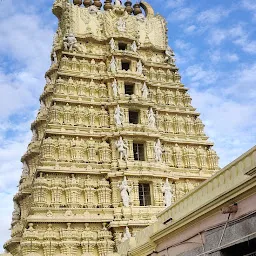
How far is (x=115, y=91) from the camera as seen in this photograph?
3138 cm

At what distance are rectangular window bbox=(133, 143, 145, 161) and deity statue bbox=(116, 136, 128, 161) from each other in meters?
1.40

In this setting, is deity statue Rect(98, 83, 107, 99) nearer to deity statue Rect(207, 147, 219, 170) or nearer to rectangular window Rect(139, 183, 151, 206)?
rectangular window Rect(139, 183, 151, 206)

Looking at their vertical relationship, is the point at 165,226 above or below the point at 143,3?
below

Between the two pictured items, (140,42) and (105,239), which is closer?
(105,239)

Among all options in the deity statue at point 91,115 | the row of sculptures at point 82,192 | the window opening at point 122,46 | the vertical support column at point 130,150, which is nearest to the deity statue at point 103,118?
the deity statue at point 91,115

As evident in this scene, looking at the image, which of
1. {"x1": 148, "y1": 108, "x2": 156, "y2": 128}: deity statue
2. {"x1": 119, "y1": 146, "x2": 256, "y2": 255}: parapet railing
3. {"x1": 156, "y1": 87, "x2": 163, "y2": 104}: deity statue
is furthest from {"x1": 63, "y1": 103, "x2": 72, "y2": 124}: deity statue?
{"x1": 119, "y1": 146, "x2": 256, "y2": 255}: parapet railing

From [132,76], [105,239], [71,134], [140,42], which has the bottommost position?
[105,239]

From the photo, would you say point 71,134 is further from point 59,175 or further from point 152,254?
point 152,254

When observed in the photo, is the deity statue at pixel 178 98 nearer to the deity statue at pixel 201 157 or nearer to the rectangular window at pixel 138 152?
the deity statue at pixel 201 157

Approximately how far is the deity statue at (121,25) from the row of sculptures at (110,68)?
3.21 m

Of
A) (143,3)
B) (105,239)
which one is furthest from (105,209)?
(143,3)

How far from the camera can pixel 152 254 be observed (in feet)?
49.2

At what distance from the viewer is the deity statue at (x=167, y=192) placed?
2722 centimetres

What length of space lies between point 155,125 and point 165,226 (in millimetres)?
17245
